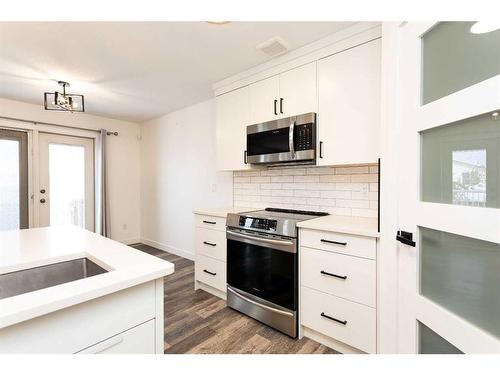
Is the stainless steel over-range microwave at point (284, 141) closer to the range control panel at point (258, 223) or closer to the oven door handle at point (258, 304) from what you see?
the range control panel at point (258, 223)

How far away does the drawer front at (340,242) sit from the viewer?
1469mm

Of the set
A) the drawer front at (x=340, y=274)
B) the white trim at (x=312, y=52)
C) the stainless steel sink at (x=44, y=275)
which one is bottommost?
the drawer front at (x=340, y=274)

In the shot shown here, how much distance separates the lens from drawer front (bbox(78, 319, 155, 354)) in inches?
29.1

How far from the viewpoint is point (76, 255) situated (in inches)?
44.3

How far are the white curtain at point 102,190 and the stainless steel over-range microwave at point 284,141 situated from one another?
283 centimetres

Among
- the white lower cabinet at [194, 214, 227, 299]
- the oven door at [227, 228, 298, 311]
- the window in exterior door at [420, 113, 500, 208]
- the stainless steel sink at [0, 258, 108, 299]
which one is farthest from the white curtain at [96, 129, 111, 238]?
the window in exterior door at [420, 113, 500, 208]

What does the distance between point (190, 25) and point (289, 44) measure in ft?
2.51

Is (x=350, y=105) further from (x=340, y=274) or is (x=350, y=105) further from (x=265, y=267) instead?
(x=265, y=267)

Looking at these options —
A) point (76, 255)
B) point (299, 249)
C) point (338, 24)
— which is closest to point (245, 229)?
point (299, 249)

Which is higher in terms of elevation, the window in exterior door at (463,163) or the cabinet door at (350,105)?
the cabinet door at (350,105)

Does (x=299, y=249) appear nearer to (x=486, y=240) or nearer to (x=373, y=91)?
(x=486, y=240)

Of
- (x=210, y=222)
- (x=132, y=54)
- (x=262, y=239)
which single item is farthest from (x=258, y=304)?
(x=132, y=54)

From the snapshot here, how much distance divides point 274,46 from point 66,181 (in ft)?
12.2

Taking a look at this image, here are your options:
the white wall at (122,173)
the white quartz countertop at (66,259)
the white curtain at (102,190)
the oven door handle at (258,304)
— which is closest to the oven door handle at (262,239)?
the oven door handle at (258,304)
